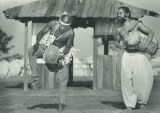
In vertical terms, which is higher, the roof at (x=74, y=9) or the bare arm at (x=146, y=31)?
the roof at (x=74, y=9)

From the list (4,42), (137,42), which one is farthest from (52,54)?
(4,42)

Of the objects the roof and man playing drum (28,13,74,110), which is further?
the roof

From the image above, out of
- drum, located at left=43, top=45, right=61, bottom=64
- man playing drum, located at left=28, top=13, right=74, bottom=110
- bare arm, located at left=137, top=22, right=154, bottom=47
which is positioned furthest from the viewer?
bare arm, located at left=137, top=22, right=154, bottom=47

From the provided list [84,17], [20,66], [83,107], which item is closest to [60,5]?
[84,17]

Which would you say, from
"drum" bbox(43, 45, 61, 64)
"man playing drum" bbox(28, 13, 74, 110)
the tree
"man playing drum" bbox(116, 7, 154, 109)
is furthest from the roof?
the tree

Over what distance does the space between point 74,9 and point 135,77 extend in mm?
9749

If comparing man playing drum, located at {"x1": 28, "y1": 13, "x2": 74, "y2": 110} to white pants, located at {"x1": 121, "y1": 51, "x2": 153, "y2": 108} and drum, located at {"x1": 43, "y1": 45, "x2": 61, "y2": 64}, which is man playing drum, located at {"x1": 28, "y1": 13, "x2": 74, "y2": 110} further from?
white pants, located at {"x1": 121, "y1": 51, "x2": 153, "y2": 108}

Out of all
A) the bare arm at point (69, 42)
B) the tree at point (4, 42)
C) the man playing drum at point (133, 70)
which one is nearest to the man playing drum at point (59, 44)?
the bare arm at point (69, 42)

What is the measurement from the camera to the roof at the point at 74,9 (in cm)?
2174

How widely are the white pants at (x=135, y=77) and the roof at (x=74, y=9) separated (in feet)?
29.1

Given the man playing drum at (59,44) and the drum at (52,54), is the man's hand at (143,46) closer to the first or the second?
the man playing drum at (59,44)

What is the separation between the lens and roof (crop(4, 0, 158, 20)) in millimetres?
21736

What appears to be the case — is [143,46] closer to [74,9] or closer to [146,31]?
[146,31]

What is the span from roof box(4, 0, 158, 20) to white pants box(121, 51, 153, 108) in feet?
29.1
